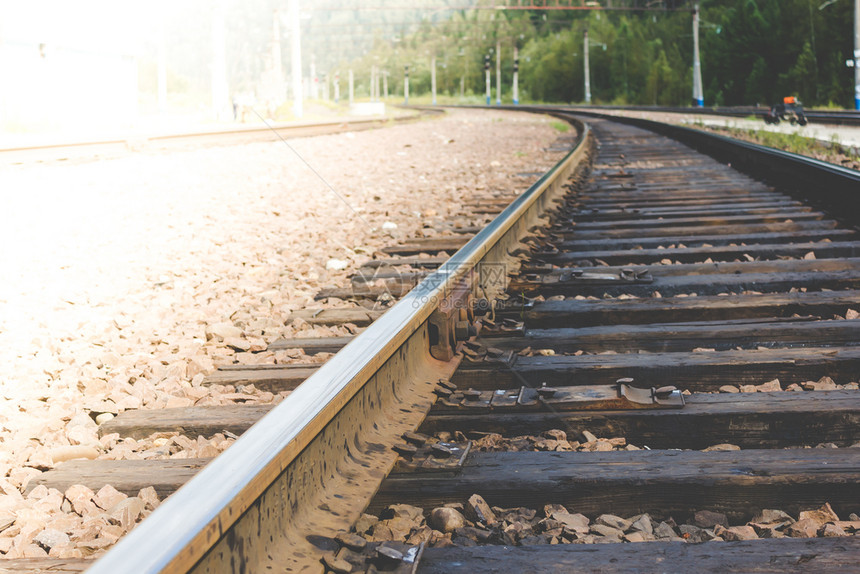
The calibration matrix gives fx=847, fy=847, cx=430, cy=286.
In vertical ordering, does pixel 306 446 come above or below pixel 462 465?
above

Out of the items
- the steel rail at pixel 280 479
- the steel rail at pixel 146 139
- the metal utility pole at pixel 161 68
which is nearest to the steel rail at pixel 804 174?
the steel rail at pixel 280 479

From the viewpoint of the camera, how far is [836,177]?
208 inches

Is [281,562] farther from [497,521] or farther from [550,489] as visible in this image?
[550,489]

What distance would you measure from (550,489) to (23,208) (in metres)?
7.21

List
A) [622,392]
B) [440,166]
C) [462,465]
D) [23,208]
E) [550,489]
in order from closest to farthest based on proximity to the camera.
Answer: [550,489], [462,465], [622,392], [23,208], [440,166]

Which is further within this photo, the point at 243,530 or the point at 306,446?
Result: the point at 306,446

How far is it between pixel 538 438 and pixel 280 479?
0.80m

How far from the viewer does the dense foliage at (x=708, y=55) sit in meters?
60.2

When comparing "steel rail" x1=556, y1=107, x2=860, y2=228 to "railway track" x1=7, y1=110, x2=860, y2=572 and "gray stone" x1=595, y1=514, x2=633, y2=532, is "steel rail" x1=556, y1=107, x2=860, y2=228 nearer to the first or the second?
"railway track" x1=7, y1=110, x2=860, y2=572

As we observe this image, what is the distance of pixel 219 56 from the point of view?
2478 centimetres

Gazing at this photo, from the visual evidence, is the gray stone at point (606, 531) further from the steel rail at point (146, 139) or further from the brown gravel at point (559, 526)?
the steel rail at point (146, 139)

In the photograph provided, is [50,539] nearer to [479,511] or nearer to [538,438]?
[479,511]

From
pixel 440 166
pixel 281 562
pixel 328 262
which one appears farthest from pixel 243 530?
pixel 440 166

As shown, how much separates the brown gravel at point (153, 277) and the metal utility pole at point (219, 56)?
12174 mm
